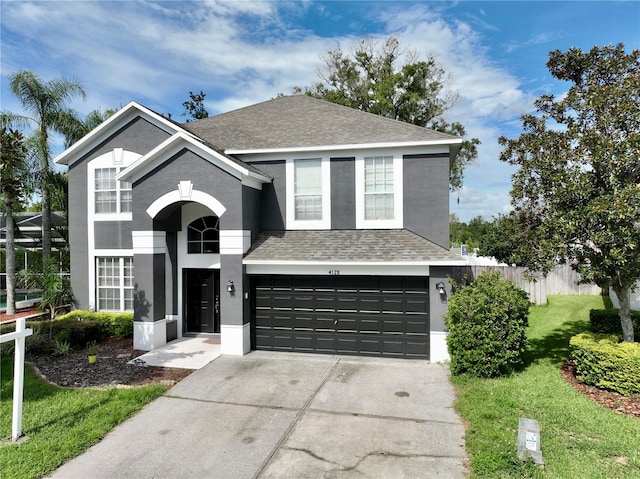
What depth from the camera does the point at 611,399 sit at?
25.1 ft

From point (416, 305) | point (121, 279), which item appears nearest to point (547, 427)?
point (416, 305)

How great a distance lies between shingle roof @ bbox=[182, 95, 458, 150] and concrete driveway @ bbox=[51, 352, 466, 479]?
22.8 feet

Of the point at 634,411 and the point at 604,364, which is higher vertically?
the point at 604,364

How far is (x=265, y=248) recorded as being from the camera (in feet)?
38.2

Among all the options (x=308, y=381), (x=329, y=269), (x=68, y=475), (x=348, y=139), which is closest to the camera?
(x=68, y=475)

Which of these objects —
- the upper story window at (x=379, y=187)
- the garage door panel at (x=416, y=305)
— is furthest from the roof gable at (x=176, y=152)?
the garage door panel at (x=416, y=305)

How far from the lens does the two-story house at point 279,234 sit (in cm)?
1110

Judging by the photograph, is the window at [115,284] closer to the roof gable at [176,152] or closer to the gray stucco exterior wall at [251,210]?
the roof gable at [176,152]

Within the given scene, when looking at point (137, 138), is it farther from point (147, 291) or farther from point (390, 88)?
point (390, 88)

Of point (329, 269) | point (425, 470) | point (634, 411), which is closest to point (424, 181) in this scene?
point (329, 269)

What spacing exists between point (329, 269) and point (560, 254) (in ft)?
18.9

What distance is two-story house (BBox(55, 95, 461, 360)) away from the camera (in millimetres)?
11102

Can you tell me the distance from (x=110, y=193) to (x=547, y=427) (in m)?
14.4

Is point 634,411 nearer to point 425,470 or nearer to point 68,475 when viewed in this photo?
point 425,470
